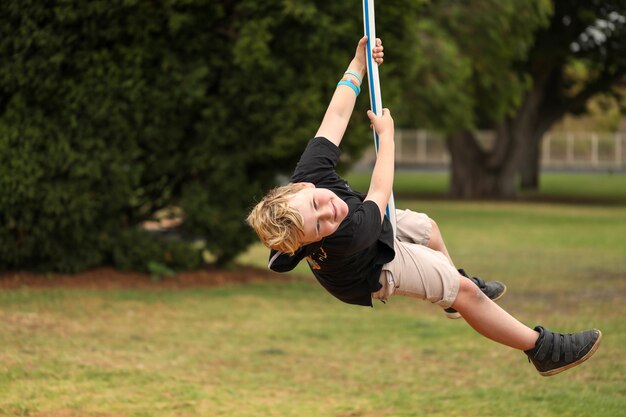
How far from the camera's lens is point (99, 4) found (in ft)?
34.9

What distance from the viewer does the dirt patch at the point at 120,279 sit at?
11195 millimetres

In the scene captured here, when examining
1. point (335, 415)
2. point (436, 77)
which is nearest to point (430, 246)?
point (335, 415)

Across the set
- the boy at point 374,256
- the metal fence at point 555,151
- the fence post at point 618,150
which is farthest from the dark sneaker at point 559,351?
the fence post at point 618,150

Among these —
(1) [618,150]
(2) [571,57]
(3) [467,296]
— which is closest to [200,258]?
(3) [467,296]

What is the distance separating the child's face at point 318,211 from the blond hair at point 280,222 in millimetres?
35

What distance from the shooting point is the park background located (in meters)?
7.10

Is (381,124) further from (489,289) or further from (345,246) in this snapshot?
(489,289)

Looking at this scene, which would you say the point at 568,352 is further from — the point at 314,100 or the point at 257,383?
the point at 314,100

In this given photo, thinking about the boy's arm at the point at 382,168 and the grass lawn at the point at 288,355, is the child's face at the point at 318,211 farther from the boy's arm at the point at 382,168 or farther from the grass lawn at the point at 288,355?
the grass lawn at the point at 288,355

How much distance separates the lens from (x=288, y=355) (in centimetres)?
852

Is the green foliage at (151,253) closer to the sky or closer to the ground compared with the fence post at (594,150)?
closer to the ground

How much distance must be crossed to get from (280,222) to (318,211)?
7.6 inches

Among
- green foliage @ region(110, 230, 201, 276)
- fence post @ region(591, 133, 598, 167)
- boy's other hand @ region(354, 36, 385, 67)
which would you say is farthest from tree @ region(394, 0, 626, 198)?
fence post @ region(591, 133, 598, 167)

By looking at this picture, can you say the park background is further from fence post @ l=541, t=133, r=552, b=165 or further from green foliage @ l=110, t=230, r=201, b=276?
fence post @ l=541, t=133, r=552, b=165
